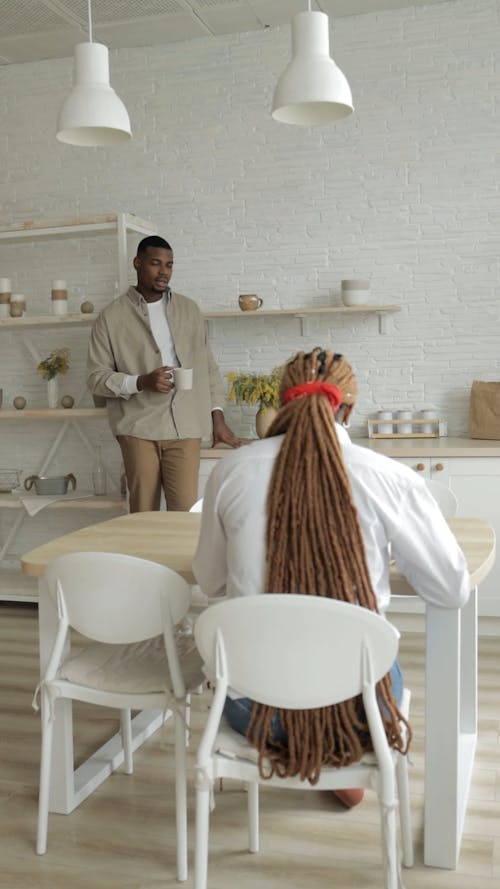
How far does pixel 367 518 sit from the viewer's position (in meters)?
1.94

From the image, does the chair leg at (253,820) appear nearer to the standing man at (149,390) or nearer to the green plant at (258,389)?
the standing man at (149,390)

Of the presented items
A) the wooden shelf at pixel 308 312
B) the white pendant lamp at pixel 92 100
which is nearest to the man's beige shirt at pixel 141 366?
the wooden shelf at pixel 308 312

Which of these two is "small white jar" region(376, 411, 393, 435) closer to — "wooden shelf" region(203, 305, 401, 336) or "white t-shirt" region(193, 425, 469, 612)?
"wooden shelf" region(203, 305, 401, 336)

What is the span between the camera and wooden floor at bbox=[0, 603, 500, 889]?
2277mm

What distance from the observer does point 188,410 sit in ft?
14.9

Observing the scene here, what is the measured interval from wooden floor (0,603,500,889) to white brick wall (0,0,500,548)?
8.07 ft

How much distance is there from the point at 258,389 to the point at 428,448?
38.2 inches

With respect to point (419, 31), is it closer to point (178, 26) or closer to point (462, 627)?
point (178, 26)

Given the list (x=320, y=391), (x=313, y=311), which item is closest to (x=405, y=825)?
(x=320, y=391)

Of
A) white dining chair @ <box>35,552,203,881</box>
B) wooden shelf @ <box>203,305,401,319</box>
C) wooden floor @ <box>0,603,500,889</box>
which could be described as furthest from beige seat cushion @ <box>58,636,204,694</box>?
wooden shelf @ <box>203,305,401,319</box>

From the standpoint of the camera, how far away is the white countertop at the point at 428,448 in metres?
4.34

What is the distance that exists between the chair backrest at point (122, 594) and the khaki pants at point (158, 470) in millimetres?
2218

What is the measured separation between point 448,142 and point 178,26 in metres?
1.60

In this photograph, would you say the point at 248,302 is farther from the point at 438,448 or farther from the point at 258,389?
the point at 438,448
